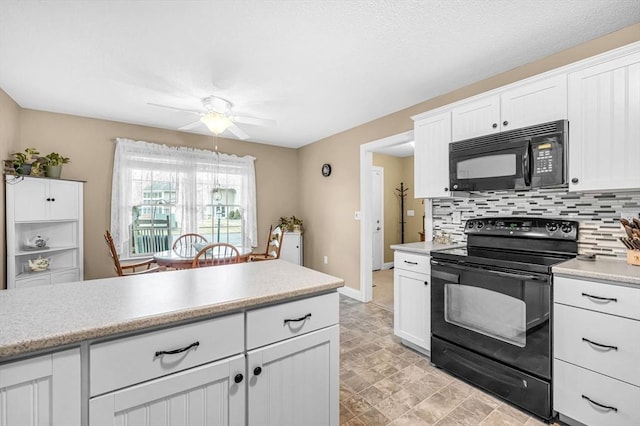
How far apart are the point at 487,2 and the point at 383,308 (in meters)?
3.23

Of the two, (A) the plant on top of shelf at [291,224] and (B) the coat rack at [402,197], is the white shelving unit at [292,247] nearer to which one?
(A) the plant on top of shelf at [291,224]

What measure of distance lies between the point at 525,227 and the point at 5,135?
4.96 meters

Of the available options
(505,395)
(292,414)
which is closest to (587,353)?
(505,395)

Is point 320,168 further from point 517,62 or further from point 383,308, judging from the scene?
point 517,62

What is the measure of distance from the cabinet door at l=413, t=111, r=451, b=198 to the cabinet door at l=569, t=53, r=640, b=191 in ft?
2.87

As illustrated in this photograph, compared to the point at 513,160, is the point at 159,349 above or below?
below

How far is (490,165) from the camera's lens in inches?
91.0

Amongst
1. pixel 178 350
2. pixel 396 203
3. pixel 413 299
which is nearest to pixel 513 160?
pixel 413 299

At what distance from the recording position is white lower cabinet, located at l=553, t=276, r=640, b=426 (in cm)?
150

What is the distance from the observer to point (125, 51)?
226cm

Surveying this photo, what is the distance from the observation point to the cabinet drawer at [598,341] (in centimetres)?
150

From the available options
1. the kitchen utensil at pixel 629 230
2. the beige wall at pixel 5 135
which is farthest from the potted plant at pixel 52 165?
the kitchen utensil at pixel 629 230

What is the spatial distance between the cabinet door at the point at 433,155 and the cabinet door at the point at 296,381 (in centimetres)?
186

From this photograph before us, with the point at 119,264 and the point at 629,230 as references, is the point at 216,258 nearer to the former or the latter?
the point at 119,264
